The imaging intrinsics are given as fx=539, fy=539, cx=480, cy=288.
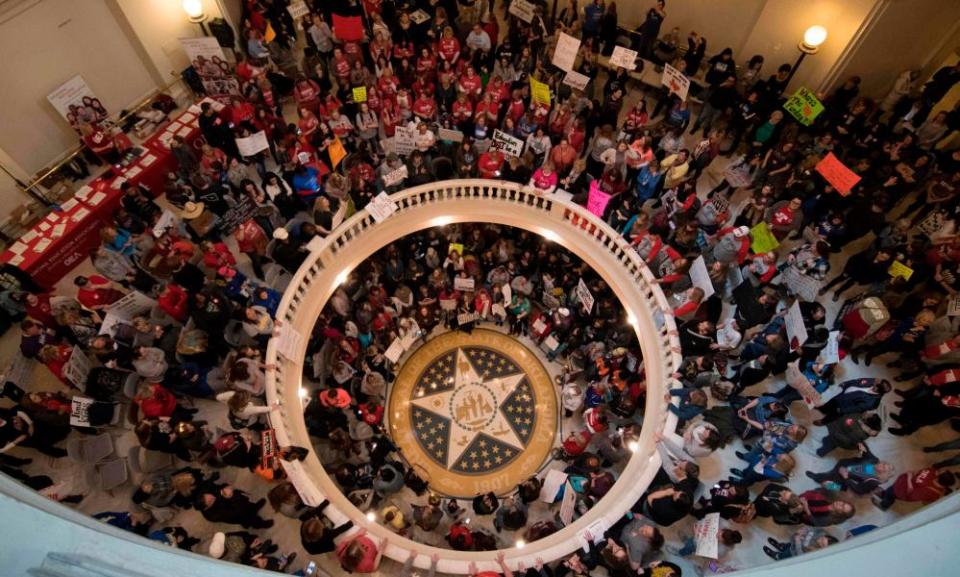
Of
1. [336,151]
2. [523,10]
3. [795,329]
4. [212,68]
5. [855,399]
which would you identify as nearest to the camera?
[855,399]

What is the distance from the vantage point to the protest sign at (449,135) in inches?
537

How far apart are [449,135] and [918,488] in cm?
1201

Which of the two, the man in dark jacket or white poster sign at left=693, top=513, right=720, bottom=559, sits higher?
the man in dark jacket

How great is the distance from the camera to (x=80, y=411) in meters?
10.1

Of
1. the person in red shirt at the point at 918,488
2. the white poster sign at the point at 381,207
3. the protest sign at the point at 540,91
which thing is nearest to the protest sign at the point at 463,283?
the white poster sign at the point at 381,207

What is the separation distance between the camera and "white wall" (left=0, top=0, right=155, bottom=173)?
12.9 meters

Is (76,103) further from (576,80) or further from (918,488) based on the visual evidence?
(918,488)

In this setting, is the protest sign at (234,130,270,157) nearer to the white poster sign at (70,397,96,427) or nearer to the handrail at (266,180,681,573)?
the handrail at (266,180,681,573)

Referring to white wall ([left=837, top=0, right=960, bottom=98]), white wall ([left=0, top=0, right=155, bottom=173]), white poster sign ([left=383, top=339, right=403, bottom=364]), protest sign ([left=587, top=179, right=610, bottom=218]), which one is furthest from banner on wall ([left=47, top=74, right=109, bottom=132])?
white wall ([left=837, top=0, right=960, bottom=98])

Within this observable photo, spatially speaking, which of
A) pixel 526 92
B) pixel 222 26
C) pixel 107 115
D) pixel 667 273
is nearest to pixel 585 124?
pixel 526 92

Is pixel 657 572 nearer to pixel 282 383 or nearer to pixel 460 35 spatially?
pixel 282 383

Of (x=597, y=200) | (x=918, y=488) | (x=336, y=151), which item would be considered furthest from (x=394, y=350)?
(x=918, y=488)

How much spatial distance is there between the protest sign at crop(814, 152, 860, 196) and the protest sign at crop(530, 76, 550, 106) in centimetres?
657

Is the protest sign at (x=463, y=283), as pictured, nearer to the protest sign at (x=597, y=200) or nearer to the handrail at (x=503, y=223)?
the handrail at (x=503, y=223)
